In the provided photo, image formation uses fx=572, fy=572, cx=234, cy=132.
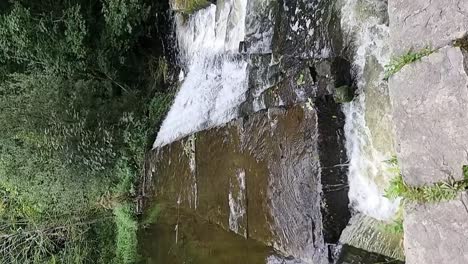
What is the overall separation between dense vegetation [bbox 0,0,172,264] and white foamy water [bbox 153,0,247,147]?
364 mm

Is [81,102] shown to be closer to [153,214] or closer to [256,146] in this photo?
[153,214]

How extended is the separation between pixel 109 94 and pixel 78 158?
0.68m

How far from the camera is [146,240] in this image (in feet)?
17.5

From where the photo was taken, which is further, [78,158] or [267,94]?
[78,158]

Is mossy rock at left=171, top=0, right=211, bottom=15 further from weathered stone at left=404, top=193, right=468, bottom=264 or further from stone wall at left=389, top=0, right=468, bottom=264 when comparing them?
weathered stone at left=404, top=193, right=468, bottom=264

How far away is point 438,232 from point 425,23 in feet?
2.06

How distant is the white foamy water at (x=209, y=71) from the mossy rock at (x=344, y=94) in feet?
3.76

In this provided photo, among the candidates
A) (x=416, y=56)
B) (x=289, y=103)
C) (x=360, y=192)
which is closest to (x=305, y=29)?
(x=289, y=103)

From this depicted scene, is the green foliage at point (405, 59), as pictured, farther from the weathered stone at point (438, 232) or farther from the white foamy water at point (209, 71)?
the white foamy water at point (209, 71)

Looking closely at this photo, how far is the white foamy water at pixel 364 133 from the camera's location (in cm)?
241

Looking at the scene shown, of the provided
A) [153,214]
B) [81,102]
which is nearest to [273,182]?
[153,214]

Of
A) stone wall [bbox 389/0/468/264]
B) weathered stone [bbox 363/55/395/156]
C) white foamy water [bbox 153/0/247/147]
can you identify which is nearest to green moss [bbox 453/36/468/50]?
stone wall [bbox 389/0/468/264]

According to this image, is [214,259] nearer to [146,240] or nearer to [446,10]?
[146,240]

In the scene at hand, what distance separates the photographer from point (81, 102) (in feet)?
16.8
